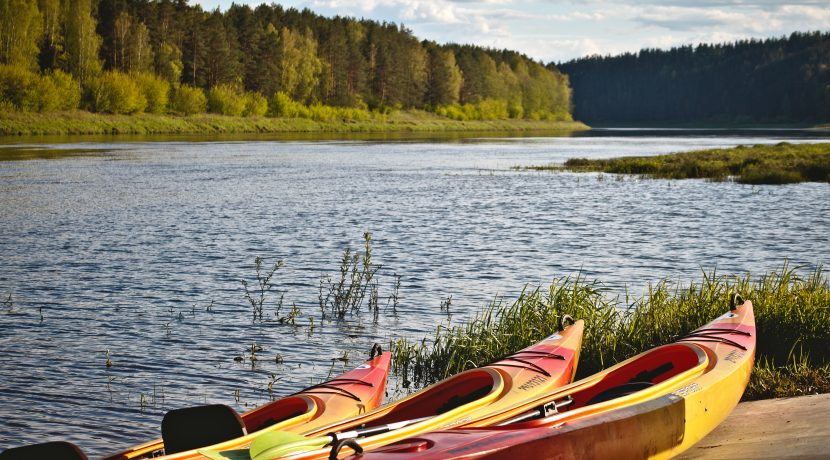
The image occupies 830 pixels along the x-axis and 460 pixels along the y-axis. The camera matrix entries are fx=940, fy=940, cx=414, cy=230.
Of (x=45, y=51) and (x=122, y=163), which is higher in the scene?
(x=45, y=51)

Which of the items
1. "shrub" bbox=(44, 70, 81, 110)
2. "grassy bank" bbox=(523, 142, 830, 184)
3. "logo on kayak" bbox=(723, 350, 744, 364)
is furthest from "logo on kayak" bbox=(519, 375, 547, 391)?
"shrub" bbox=(44, 70, 81, 110)

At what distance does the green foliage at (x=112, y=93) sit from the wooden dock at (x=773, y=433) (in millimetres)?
85194

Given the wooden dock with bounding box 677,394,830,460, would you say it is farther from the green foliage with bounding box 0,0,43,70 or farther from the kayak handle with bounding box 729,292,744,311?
the green foliage with bounding box 0,0,43,70

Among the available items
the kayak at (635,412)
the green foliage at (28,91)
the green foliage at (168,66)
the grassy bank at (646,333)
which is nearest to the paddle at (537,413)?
the kayak at (635,412)

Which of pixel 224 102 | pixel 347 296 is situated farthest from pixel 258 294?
pixel 224 102

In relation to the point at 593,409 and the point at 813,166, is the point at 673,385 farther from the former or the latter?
the point at 813,166

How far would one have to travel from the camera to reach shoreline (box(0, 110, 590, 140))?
7862 centimetres

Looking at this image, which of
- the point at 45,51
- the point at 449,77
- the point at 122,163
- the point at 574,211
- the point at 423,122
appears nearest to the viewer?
the point at 574,211

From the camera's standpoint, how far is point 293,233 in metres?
24.1

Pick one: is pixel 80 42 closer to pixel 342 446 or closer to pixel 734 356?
pixel 734 356

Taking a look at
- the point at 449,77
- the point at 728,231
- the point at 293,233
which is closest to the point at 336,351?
the point at 293,233

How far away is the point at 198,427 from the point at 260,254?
14.4 m

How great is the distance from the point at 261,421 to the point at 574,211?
22920 mm

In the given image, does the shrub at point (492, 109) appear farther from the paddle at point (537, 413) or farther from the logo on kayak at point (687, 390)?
Answer: the paddle at point (537, 413)
